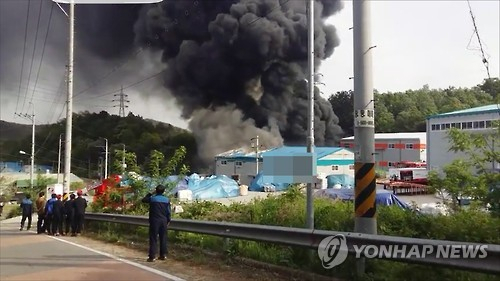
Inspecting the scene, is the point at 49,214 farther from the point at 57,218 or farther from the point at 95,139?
the point at 95,139

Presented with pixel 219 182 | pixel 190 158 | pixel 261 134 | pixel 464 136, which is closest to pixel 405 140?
pixel 261 134

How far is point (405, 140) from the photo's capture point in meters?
64.4

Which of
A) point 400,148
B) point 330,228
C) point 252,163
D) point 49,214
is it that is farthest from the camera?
point 400,148

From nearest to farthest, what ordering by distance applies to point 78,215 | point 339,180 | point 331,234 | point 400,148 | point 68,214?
point 331,234
point 78,215
point 68,214
point 339,180
point 400,148

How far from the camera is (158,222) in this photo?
8.55m

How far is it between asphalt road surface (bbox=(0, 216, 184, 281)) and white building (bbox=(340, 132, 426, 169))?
5401 centimetres

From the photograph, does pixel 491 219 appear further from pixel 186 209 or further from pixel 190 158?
pixel 190 158

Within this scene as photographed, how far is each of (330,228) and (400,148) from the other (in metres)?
60.0

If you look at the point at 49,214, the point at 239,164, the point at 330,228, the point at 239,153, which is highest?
the point at 239,153

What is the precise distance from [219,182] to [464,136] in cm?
3180

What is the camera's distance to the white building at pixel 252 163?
44.7 m

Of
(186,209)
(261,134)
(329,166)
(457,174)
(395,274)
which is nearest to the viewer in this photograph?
(395,274)

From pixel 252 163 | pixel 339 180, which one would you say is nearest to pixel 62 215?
pixel 339 180

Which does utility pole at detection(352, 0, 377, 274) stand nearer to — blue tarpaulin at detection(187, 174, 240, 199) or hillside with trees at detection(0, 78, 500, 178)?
blue tarpaulin at detection(187, 174, 240, 199)
